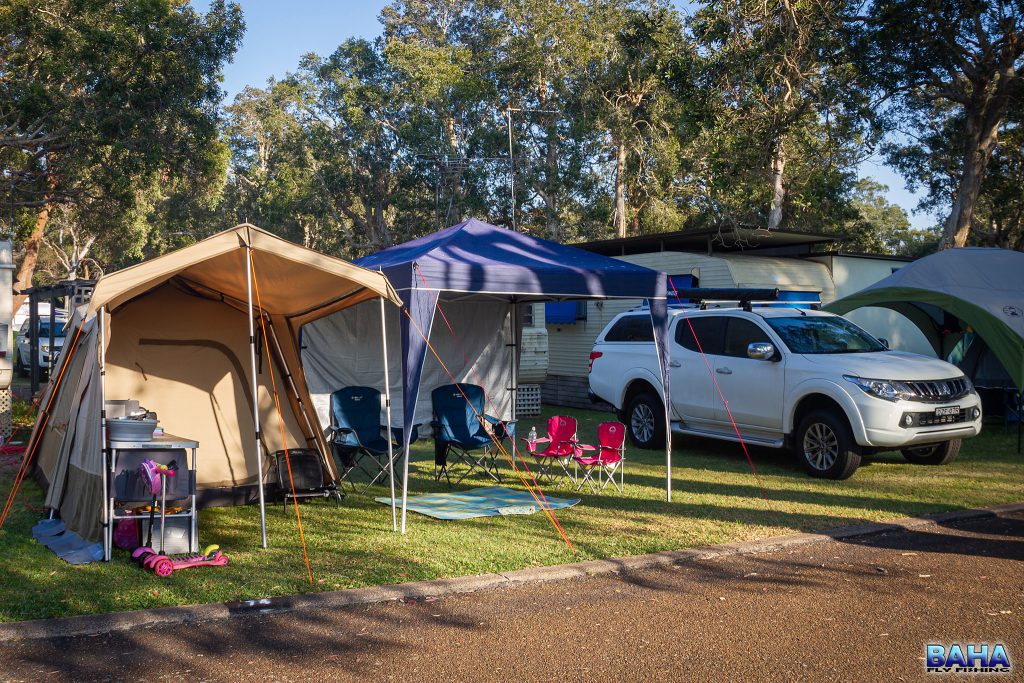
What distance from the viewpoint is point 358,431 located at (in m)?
10.0

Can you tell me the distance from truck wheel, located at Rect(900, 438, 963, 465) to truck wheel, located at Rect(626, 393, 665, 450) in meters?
3.11

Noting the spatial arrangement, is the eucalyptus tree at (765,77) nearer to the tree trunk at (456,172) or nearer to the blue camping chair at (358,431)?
the blue camping chair at (358,431)

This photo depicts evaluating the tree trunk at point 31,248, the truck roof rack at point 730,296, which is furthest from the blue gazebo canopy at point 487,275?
the tree trunk at point 31,248

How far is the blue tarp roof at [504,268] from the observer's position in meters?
8.06

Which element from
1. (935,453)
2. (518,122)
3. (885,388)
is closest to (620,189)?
(518,122)

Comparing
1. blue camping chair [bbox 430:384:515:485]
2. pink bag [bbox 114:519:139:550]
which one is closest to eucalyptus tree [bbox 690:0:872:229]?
blue camping chair [bbox 430:384:515:485]

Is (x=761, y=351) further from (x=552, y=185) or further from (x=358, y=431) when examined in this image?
(x=552, y=185)

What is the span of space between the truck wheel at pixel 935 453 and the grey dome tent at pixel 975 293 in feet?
6.20

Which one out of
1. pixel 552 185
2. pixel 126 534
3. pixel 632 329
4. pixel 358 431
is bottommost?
pixel 126 534

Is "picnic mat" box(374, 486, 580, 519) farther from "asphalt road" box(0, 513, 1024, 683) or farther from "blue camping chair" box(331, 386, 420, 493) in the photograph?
"asphalt road" box(0, 513, 1024, 683)

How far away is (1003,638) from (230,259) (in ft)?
20.1

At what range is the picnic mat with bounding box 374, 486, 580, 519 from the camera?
27.4 ft

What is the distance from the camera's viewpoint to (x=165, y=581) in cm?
612

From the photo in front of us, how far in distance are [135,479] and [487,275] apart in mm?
3383
